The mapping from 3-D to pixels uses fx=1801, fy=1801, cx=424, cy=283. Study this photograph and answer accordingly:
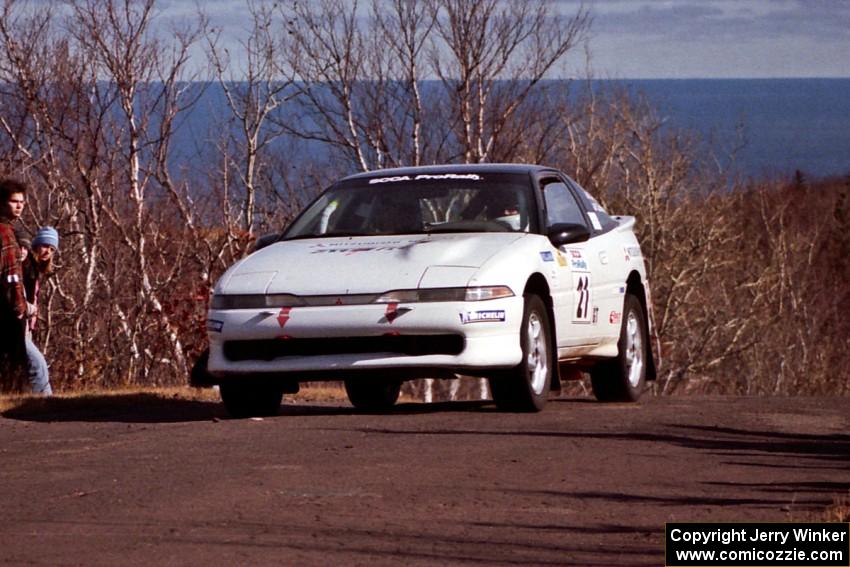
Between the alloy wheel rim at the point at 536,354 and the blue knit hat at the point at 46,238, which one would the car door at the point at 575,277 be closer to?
the alloy wheel rim at the point at 536,354

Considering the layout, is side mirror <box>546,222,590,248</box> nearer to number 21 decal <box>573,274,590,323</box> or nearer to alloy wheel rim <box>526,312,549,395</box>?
number 21 decal <box>573,274,590,323</box>

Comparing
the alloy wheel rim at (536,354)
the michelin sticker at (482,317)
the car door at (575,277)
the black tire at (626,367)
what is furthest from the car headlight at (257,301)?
the black tire at (626,367)

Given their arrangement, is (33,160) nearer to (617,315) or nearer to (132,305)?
(132,305)

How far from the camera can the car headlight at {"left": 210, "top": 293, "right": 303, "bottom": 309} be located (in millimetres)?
10438

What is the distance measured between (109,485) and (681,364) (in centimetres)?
4644

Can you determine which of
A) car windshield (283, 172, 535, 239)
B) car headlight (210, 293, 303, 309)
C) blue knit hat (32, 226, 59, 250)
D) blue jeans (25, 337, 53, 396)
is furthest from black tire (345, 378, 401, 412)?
car headlight (210, 293, 303, 309)

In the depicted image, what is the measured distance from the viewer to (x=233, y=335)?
1056cm

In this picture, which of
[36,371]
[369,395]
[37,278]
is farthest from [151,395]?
[369,395]

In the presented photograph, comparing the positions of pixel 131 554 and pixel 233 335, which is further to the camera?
pixel 233 335

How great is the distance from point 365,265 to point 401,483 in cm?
313

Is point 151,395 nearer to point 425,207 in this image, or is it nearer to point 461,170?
point 425,207

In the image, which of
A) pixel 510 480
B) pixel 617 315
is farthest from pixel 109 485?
pixel 617 315

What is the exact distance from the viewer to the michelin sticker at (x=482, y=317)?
10328 millimetres

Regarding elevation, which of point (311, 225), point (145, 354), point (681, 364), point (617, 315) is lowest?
point (681, 364)
